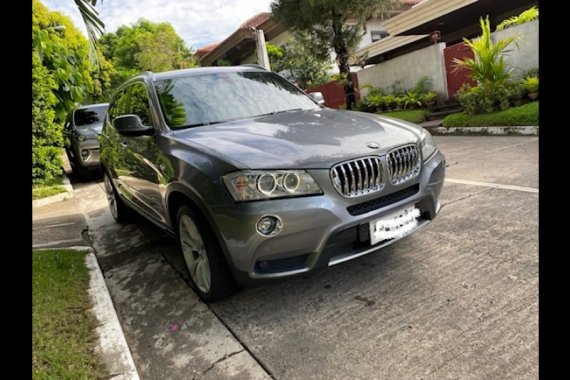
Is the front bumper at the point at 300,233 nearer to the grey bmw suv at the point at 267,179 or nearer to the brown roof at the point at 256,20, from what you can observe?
the grey bmw suv at the point at 267,179

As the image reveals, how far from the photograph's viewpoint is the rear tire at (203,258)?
2.79 m

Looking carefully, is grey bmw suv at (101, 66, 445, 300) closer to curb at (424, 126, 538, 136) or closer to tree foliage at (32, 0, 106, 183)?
tree foliage at (32, 0, 106, 183)

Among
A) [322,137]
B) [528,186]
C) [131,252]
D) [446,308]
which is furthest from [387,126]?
[131,252]

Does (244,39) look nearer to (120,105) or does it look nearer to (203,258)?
(120,105)

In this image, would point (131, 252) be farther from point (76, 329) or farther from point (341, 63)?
point (341, 63)

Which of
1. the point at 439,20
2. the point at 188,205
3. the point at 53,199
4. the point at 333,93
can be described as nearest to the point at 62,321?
the point at 188,205

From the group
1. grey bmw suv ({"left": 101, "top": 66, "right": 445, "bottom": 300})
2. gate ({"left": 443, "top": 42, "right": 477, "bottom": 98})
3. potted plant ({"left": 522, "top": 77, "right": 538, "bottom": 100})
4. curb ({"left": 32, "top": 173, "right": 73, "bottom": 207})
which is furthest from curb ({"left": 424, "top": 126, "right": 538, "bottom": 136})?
curb ({"left": 32, "top": 173, "right": 73, "bottom": 207})

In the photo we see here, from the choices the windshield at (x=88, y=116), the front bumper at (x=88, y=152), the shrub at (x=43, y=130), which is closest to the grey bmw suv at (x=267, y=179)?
the shrub at (x=43, y=130)

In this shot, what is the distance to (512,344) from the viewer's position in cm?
224

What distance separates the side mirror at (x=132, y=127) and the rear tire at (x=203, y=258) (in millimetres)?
818

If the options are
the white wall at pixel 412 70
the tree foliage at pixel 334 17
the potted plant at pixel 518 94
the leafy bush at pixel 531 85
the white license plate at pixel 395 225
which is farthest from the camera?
the tree foliage at pixel 334 17

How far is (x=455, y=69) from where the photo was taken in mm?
11367

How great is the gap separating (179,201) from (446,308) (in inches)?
→ 75.1
